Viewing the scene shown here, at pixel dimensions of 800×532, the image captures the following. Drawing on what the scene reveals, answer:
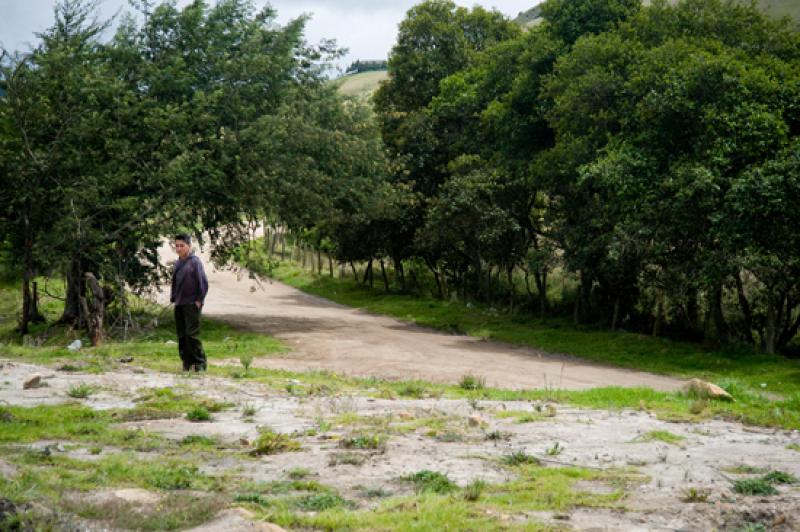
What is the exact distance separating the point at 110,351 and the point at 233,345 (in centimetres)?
388

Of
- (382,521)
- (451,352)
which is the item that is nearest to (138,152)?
(451,352)

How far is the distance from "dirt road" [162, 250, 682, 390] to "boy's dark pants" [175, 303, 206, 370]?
9.46ft

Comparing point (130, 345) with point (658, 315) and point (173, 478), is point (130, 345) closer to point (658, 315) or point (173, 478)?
point (173, 478)

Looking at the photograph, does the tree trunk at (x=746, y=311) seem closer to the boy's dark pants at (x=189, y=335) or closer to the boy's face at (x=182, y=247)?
the boy's dark pants at (x=189, y=335)

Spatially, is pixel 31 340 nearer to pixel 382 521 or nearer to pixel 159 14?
pixel 159 14

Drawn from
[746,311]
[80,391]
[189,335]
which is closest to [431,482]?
[80,391]

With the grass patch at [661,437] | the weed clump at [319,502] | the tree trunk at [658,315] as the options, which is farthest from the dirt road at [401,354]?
the weed clump at [319,502]

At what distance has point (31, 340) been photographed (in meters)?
19.1

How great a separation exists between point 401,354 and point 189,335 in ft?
23.1

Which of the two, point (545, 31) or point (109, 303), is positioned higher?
point (545, 31)

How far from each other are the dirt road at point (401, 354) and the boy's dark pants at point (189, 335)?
288 centimetres

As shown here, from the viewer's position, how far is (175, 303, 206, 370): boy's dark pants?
39.6ft

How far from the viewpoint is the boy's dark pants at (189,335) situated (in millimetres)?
12070

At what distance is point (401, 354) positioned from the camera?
18.3 meters
